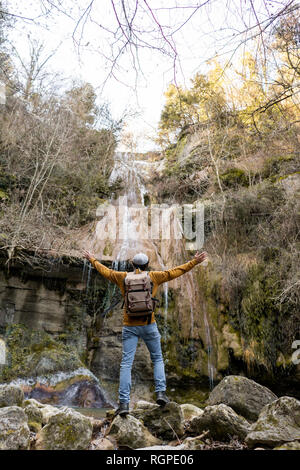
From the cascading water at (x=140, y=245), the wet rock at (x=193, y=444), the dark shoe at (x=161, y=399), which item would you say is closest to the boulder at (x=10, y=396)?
the dark shoe at (x=161, y=399)

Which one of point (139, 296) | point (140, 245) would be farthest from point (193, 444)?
point (140, 245)

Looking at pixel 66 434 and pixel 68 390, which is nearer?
pixel 66 434

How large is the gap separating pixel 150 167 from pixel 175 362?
1039 cm

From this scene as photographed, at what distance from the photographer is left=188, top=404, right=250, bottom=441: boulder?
9.27 ft

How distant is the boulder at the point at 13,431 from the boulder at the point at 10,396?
3.74ft

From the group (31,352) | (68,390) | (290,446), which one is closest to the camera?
(290,446)

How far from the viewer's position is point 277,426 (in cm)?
268

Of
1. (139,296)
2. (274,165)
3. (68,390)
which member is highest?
(274,165)

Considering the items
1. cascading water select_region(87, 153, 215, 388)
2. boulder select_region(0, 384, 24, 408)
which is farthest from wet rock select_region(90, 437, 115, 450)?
cascading water select_region(87, 153, 215, 388)

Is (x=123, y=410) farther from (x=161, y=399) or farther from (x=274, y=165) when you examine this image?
(x=274, y=165)

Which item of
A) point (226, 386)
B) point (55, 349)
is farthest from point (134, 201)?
point (226, 386)

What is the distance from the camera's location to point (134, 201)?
13.8 meters

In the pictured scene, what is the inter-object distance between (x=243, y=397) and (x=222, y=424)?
0.99 metres
